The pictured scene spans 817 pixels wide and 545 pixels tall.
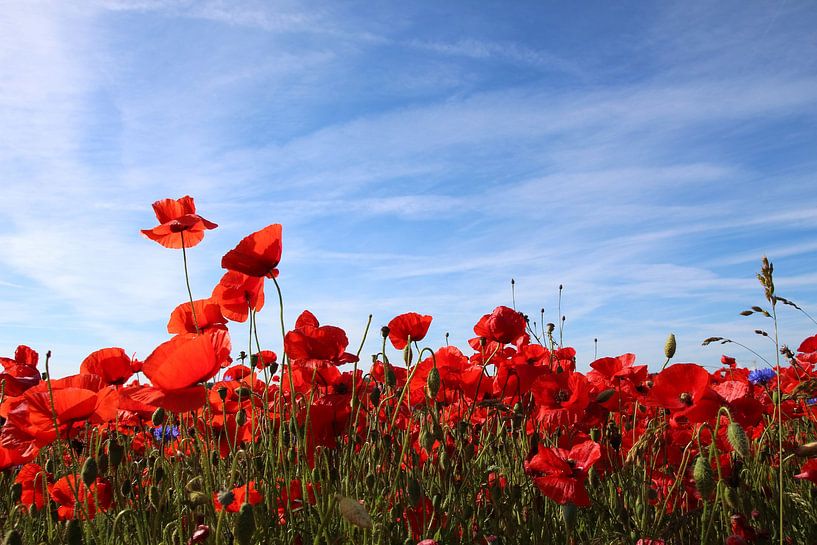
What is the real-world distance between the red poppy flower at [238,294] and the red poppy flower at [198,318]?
0.11m

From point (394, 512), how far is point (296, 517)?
12.2 inches

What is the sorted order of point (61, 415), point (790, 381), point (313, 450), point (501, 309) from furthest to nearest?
point (790, 381), point (501, 309), point (313, 450), point (61, 415)

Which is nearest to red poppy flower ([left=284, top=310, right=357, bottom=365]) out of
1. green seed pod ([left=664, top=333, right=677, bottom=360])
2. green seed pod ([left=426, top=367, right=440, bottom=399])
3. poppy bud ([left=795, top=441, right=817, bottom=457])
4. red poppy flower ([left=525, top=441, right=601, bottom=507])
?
green seed pod ([left=426, top=367, right=440, bottom=399])

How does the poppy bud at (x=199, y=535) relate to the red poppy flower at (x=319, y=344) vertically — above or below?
below

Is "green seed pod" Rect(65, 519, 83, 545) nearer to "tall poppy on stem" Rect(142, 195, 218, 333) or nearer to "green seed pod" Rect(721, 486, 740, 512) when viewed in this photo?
"tall poppy on stem" Rect(142, 195, 218, 333)

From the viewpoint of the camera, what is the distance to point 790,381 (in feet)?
13.3

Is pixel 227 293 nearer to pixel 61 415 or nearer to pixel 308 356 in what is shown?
pixel 308 356

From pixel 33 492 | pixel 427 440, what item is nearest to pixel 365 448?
pixel 427 440

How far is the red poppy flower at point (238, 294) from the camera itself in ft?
7.52

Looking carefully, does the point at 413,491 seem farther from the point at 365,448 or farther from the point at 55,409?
the point at 55,409

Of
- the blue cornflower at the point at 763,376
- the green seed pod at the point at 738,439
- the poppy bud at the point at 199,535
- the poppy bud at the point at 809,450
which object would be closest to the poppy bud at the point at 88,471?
the poppy bud at the point at 199,535

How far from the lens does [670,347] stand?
7.73 feet

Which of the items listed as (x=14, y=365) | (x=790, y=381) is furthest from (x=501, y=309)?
(x=790, y=381)

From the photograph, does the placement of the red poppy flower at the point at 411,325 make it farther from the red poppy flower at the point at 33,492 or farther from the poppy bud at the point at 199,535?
the red poppy flower at the point at 33,492
